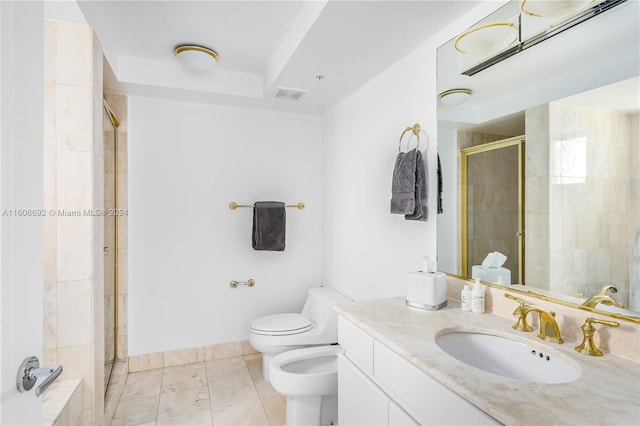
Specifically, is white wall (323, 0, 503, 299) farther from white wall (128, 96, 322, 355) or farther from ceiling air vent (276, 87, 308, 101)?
ceiling air vent (276, 87, 308, 101)

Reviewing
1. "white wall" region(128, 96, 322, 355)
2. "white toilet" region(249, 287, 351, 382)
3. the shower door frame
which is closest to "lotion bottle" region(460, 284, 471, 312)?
the shower door frame

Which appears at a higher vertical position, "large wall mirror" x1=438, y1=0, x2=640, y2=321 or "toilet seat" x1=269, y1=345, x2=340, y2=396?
"large wall mirror" x1=438, y1=0, x2=640, y2=321

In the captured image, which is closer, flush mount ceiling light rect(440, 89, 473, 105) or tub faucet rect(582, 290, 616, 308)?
tub faucet rect(582, 290, 616, 308)

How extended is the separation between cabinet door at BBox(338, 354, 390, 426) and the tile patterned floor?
2.38 ft

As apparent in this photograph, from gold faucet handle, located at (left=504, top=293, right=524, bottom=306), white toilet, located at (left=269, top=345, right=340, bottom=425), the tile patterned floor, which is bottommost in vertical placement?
the tile patterned floor

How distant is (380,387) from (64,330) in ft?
4.99

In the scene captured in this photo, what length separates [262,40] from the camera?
221cm

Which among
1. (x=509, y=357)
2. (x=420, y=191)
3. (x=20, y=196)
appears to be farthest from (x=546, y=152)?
(x=20, y=196)

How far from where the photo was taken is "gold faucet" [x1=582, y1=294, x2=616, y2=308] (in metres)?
1.09

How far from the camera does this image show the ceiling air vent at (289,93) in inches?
101

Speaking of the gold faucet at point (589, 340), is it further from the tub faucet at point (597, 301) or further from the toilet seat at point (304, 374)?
the toilet seat at point (304, 374)

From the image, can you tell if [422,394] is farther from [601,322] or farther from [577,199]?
[577,199]

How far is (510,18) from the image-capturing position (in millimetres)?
1396

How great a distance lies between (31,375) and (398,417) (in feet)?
3.36
